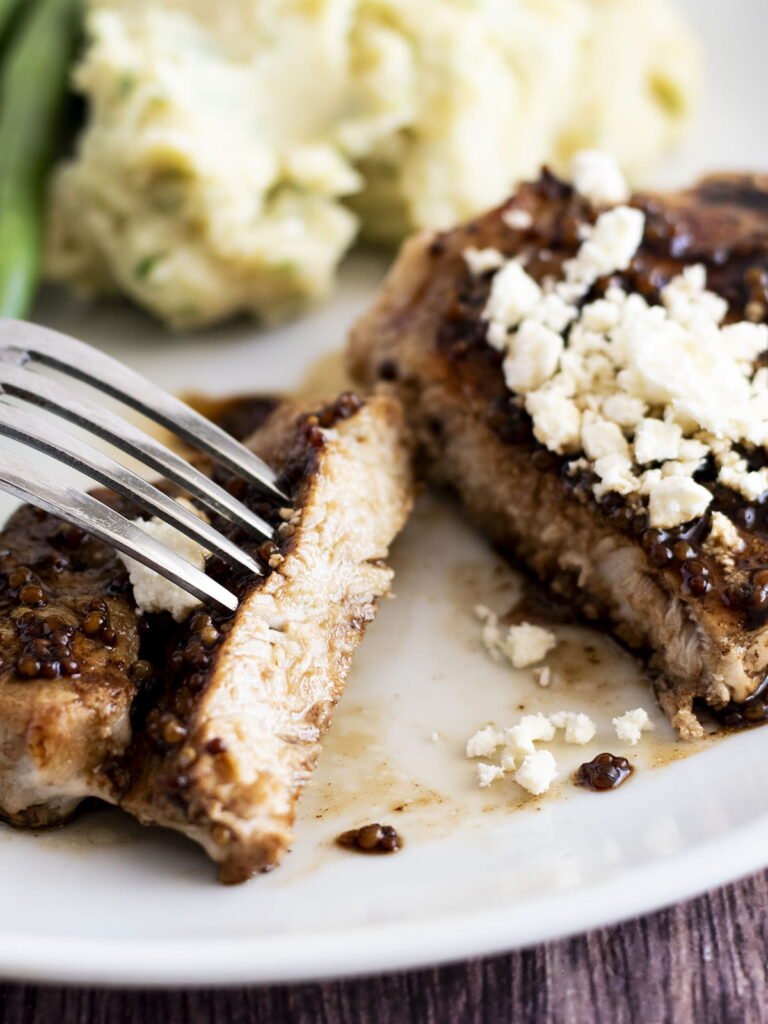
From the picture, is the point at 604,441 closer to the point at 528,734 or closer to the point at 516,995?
the point at 528,734

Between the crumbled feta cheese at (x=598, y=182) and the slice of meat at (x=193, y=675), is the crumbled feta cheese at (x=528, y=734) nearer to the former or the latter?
the slice of meat at (x=193, y=675)

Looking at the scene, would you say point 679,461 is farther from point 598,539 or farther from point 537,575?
point 537,575

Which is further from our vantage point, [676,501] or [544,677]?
[544,677]

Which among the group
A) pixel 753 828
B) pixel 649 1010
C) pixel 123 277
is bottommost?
pixel 123 277

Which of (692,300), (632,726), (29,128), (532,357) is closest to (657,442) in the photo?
(532,357)

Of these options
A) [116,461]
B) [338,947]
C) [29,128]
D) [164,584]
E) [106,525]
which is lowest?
[29,128]

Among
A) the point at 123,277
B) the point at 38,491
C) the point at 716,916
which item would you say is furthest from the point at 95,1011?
the point at 123,277

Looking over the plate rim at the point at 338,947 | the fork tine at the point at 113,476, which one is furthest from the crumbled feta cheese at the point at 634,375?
the plate rim at the point at 338,947
